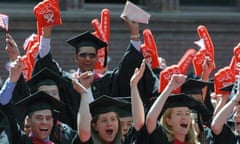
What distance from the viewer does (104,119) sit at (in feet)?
26.4

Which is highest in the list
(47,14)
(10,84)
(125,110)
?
(47,14)

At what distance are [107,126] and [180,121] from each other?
61cm

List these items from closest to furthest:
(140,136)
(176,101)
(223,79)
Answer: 1. (140,136)
2. (176,101)
3. (223,79)

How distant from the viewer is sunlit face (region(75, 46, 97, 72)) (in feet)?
30.7

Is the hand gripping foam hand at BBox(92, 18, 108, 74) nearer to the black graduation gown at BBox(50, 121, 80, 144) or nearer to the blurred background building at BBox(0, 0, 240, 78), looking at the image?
the black graduation gown at BBox(50, 121, 80, 144)

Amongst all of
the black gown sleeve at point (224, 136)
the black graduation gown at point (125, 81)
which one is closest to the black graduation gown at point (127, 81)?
the black graduation gown at point (125, 81)

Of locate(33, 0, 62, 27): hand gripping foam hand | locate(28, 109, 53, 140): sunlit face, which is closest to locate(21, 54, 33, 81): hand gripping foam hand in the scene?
locate(33, 0, 62, 27): hand gripping foam hand

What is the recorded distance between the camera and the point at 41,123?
25.7 feet

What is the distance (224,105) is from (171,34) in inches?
310

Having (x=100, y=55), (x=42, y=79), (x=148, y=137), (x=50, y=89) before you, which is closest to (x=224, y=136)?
(x=148, y=137)

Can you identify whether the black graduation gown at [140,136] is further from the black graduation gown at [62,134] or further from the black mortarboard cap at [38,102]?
the black mortarboard cap at [38,102]

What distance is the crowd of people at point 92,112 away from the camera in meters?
7.79

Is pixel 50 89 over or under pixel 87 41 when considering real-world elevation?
under

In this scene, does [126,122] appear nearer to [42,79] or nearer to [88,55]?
[42,79]
